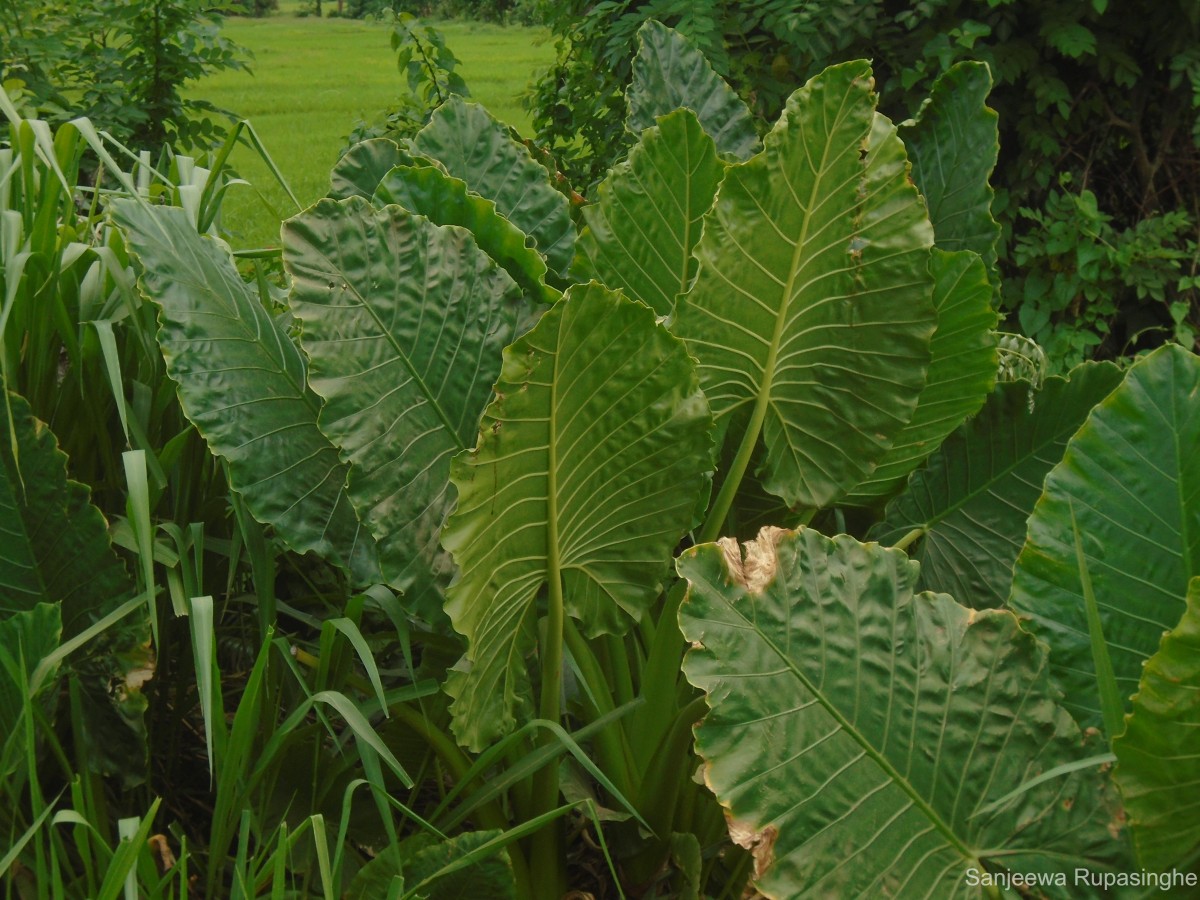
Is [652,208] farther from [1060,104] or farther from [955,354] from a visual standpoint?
[1060,104]

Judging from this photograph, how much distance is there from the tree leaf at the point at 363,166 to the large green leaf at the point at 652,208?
0.29 m

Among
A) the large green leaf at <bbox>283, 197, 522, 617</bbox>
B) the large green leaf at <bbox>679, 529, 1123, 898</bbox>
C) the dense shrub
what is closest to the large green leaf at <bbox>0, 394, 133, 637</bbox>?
the large green leaf at <bbox>283, 197, 522, 617</bbox>

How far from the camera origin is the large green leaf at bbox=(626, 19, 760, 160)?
1.79 meters

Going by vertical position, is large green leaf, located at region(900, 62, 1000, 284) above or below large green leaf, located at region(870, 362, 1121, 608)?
above

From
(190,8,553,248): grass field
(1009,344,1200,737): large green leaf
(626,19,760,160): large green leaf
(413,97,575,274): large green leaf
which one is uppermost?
(626,19,760,160): large green leaf

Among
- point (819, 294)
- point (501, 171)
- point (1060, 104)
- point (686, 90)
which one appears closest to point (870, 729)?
point (819, 294)

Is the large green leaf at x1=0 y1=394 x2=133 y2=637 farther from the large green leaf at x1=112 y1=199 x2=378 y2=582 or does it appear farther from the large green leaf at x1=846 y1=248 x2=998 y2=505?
the large green leaf at x1=846 y1=248 x2=998 y2=505

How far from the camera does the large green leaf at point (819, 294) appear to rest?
120 cm

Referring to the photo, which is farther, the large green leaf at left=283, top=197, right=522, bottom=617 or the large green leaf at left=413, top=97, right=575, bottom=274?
the large green leaf at left=413, top=97, right=575, bottom=274

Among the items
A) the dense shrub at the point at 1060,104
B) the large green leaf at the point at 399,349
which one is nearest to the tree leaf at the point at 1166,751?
the large green leaf at the point at 399,349

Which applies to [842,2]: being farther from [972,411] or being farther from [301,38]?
[301,38]

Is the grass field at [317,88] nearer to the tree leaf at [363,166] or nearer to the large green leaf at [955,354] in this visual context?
the tree leaf at [363,166]

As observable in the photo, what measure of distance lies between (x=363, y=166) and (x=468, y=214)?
0.26 metres

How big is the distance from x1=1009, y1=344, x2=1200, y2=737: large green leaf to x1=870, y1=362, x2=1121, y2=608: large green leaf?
359 millimetres
